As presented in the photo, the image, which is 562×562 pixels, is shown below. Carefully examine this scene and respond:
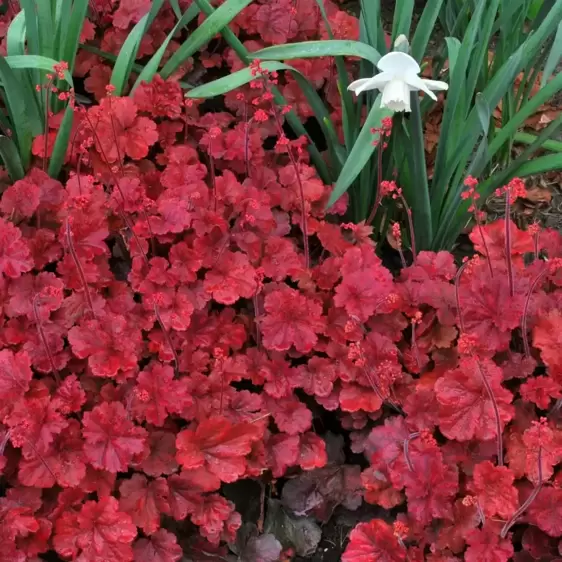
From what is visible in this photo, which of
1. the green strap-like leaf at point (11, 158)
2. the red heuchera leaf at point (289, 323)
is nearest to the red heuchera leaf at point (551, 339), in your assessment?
the red heuchera leaf at point (289, 323)

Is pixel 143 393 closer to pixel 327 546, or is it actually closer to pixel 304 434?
pixel 304 434

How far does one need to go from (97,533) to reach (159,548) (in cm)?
13

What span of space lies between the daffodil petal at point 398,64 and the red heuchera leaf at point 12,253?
2.84ft

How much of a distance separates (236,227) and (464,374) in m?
0.64

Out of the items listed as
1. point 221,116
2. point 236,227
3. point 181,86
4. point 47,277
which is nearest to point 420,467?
point 236,227

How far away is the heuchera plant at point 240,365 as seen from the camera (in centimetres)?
126

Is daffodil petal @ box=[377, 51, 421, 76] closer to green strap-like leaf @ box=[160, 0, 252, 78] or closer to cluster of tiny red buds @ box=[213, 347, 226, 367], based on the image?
green strap-like leaf @ box=[160, 0, 252, 78]

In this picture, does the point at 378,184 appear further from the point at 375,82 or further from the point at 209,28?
the point at 209,28

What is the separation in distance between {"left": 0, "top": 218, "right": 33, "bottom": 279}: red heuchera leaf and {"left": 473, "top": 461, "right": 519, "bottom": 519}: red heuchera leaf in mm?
1024

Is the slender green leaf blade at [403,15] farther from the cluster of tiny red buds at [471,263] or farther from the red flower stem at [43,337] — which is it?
the red flower stem at [43,337]

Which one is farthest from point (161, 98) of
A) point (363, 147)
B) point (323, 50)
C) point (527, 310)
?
point (527, 310)

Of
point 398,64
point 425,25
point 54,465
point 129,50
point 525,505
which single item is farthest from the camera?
point 129,50

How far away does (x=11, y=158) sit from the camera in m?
1.69

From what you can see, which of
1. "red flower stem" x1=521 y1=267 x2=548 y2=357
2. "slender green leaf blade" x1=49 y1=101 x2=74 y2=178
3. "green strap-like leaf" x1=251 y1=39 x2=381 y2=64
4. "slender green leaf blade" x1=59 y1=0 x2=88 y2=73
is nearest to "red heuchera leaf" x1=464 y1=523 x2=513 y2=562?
"red flower stem" x1=521 y1=267 x2=548 y2=357
